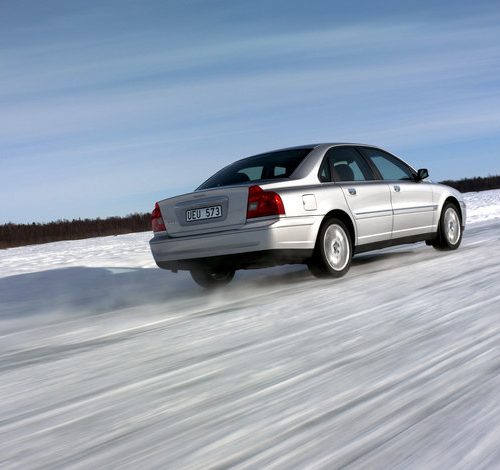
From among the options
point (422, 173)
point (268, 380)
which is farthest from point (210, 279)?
point (268, 380)

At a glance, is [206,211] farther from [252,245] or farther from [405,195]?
[405,195]

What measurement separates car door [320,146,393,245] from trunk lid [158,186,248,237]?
1162 millimetres

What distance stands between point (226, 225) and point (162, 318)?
147 centimetres

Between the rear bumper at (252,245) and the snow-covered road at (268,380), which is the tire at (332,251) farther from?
A: the snow-covered road at (268,380)

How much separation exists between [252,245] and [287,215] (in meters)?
0.45

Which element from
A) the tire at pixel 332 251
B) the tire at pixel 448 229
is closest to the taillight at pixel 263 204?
the tire at pixel 332 251

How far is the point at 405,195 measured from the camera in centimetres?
905

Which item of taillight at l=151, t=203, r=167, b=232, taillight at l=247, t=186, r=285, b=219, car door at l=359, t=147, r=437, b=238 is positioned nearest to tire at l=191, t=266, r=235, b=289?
taillight at l=151, t=203, r=167, b=232

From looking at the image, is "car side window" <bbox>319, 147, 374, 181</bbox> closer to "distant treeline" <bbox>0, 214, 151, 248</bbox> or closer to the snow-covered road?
the snow-covered road

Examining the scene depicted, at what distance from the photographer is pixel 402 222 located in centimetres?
889

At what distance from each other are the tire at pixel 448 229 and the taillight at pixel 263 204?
3582mm

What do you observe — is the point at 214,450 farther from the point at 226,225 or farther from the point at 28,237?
the point at 28,237

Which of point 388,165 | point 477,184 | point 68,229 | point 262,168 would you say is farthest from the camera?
point 477,184

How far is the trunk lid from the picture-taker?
23.2 ft
